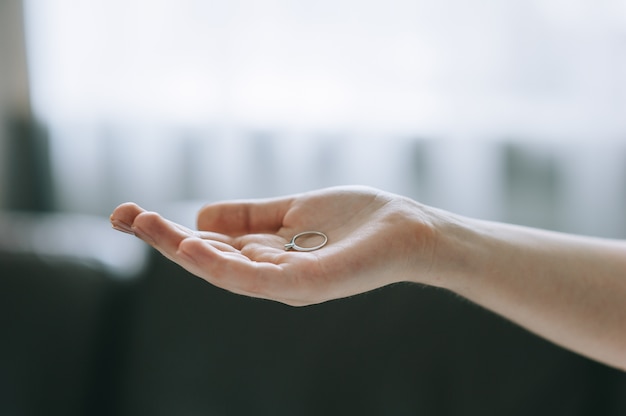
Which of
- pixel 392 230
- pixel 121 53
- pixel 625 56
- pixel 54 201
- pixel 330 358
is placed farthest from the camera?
pixel 54 201

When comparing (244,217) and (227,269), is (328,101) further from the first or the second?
(227,269)

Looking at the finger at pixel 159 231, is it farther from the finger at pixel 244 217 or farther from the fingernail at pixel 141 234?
the finger at pixel 244 217

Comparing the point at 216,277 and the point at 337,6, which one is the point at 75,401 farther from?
the point at 337,6

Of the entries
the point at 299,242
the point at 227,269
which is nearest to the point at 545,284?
the point at 299,242

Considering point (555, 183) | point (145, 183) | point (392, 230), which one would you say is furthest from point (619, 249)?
point (145, 183)

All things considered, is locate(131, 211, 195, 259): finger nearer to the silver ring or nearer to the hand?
the hand

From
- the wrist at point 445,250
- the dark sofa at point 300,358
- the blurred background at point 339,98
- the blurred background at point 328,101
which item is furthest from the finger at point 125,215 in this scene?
the blurred background at point 339,98
